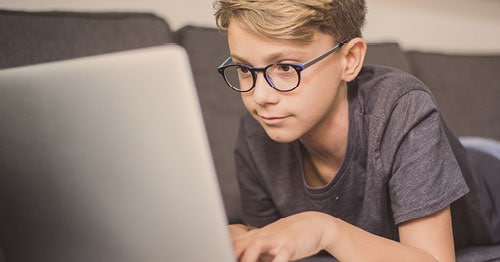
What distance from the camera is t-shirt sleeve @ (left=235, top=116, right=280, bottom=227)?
33.5 inches

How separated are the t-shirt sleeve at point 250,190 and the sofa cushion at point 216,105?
103 mm

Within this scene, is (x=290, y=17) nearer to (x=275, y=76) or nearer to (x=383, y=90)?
(x=275, y=76)

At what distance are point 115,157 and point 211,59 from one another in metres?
0.63

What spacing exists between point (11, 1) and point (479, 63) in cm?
96

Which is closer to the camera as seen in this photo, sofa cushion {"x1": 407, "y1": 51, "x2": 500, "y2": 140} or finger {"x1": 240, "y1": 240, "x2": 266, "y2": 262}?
finger {"x1": 240, "y1": 240, "x2": 266, "y2": 262}

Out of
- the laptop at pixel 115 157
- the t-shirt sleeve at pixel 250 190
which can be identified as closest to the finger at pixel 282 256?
the laptop at pixel 115 157

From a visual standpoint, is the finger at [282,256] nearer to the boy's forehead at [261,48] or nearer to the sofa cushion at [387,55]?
the boy's forehead at [261,48]

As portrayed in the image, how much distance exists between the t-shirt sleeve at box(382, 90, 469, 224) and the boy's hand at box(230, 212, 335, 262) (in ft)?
0.43

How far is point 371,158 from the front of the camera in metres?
0.68

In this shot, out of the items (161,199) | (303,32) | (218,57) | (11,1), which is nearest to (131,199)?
(161,199)

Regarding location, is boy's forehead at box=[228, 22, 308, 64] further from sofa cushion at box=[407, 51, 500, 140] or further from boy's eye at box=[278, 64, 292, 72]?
sofa cushion at box=[407, 51, 500, 140]

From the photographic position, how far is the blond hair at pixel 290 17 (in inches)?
22.7

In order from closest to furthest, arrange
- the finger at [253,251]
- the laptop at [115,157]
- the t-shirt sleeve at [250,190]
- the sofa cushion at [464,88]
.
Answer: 1. the laptop at [115,157]
2. the finger at [253,251]
3. the t-shirt sleeve at [250,190]
4. the sofa cushion at [464,88]

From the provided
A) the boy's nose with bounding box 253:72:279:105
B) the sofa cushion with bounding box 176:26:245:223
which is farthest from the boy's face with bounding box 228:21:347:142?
the sofa cushion with bounding box 176:26:245:223
